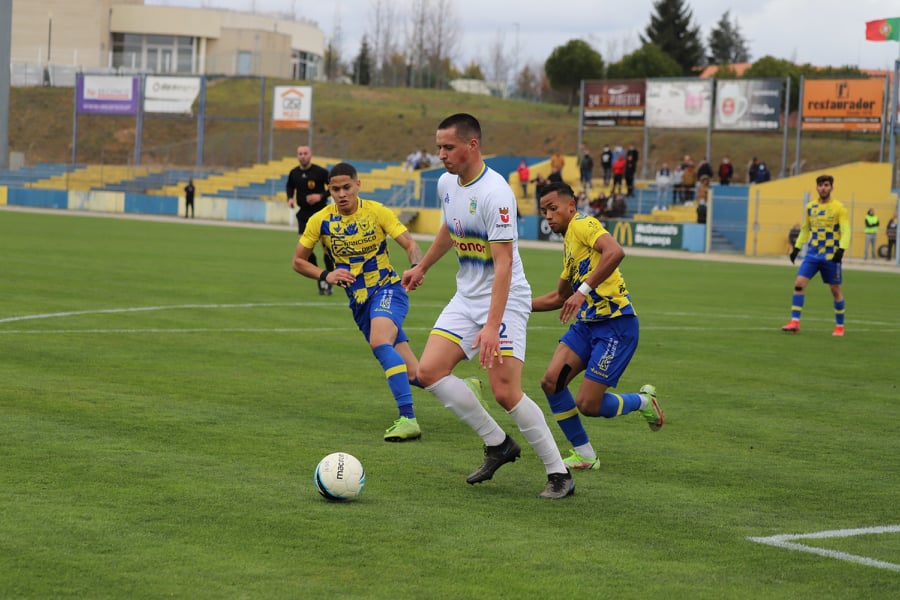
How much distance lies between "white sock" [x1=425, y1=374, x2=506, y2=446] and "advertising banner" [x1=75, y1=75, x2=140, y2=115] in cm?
6533

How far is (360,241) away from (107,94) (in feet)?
211

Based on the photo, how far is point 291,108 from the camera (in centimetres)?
6506

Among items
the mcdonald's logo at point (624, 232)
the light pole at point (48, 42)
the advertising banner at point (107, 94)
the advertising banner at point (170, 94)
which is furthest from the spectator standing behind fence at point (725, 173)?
the light pole at point (48, 42)

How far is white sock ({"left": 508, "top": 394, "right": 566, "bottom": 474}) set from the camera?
716cm

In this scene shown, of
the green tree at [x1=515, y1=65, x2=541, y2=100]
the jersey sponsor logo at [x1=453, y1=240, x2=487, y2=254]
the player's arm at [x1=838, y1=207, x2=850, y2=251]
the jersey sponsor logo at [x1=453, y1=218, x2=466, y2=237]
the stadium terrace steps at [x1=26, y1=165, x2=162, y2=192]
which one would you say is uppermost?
the green tree at [x1=515, y1=65, x2=541, y2=100]

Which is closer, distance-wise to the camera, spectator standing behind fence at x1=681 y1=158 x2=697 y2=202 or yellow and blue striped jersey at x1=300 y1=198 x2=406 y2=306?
yellow and blue striped jersey at x1=300 y1=198 x2=406 y2=306

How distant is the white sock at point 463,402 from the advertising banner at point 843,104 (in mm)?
44723

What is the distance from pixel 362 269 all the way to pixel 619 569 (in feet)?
15.6

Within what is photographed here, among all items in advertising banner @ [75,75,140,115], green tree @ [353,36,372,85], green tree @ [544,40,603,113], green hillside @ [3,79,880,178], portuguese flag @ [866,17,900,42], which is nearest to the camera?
portuguese flag @ [866,17,900,42]

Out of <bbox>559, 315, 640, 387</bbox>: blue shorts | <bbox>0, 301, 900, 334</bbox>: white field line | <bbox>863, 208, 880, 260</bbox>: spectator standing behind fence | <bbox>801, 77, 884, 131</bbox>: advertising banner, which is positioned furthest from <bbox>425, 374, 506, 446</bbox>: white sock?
<bbox>801, 77, 884, 131</bbox>: advertising banner

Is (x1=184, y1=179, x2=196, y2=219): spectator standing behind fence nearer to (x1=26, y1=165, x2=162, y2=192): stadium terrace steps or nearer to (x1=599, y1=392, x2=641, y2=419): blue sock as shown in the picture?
(x1=26, y1=165, x2=162, y2=192): stadium terrace steps

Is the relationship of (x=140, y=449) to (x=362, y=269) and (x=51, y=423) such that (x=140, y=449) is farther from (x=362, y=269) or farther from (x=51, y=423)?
(x=362, y=269)

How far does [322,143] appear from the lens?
77.2 metres

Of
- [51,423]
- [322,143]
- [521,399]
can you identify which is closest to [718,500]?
[521,399]
